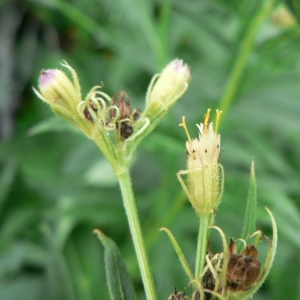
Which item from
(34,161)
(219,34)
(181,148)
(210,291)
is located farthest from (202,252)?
(34,161)

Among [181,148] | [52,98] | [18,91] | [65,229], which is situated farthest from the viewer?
[18,91]

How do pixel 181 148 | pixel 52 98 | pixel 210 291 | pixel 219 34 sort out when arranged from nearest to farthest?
pixel 210 291 → pixel 52 98 → pixel 181 148 → pixel 219 34

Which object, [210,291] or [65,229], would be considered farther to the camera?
[65,229]

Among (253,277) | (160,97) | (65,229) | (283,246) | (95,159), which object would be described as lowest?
(253,277)

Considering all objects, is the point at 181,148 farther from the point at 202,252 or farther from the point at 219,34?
the point at 202,252

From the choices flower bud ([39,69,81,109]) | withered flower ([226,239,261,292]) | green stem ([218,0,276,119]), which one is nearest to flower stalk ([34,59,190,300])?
flower bud ([39,69,81,109])

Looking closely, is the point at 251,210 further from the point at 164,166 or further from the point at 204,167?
the point at 164,166

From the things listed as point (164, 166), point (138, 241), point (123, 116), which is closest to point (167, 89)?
point (123, 116)
